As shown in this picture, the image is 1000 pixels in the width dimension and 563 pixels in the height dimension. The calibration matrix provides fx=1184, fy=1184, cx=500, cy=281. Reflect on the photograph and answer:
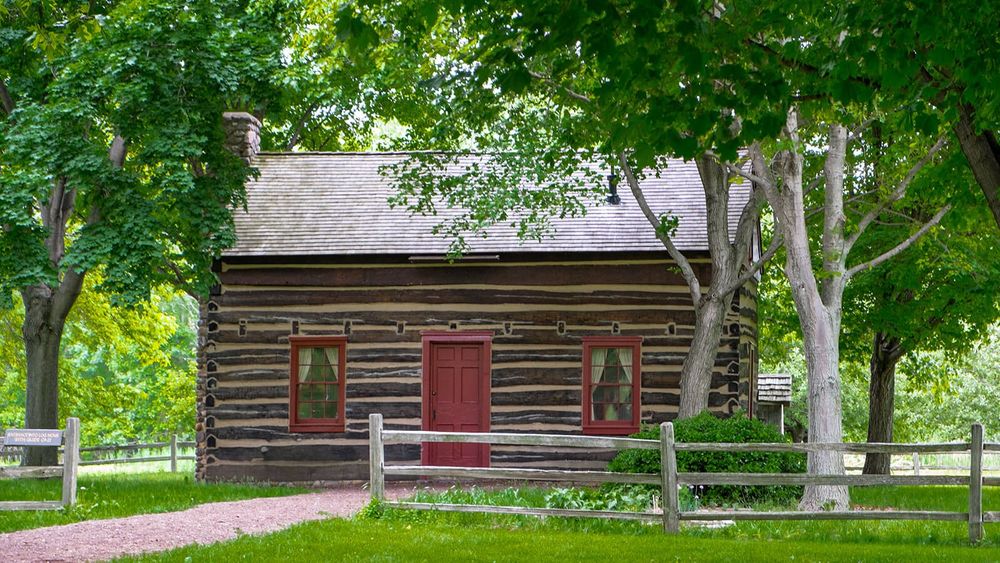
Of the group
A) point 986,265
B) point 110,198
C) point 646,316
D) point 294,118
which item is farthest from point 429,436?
point 294,118

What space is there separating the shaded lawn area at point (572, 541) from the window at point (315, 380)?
670 cm

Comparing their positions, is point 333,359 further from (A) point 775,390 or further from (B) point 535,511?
(A) point 775,390

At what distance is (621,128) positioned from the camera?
832 cm

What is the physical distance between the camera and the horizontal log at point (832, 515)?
1198 cm

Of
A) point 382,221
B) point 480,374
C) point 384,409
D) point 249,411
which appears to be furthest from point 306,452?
point 382,221

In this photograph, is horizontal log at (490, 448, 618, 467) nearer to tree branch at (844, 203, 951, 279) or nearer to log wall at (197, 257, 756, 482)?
log wall at (197, 257, 756, 482)

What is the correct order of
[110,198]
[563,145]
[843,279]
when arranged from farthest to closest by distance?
[110,198], [563,145], [843,279]

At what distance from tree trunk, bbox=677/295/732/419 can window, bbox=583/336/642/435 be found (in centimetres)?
171

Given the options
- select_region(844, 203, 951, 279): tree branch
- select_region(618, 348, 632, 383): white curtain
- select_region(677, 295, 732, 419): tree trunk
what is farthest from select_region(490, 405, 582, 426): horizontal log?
select_region(844, 203, 951, 279): tree branch

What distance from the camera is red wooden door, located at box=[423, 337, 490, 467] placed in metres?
20.1

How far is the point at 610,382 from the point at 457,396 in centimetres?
261

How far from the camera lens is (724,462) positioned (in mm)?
15977

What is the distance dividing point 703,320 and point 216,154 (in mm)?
8781

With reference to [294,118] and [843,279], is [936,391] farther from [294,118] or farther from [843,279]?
[294,118]
